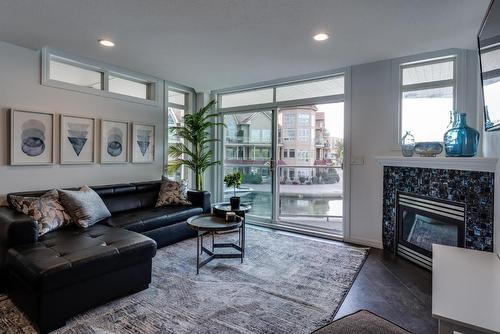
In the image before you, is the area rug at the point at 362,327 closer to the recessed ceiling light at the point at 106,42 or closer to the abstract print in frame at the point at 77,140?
the recessed ceiling light at the point at 106,42

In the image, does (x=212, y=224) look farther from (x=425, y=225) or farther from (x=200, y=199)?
(x=425, y=225)

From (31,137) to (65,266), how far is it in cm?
208

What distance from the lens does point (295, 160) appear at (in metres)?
4.65

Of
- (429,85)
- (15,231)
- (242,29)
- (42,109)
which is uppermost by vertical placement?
(242,29)

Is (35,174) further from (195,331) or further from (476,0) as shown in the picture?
(476,0)

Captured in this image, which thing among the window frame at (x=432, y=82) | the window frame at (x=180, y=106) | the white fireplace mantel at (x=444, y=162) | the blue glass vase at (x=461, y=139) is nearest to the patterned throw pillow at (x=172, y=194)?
the window frame at (x=180, y=106)

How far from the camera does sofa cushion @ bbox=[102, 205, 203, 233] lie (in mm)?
3184

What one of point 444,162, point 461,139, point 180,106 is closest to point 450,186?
point 444,162

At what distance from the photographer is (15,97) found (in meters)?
3.10

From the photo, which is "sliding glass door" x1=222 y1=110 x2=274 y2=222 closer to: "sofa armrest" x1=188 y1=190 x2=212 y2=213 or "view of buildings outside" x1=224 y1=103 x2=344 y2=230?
"view of buildings outside" x1=224 y1=103 x2=344 y2=230

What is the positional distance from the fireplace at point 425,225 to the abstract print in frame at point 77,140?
4.13 meters

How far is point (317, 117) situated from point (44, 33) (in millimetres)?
3608

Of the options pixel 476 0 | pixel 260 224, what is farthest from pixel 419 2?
pixel 260 224

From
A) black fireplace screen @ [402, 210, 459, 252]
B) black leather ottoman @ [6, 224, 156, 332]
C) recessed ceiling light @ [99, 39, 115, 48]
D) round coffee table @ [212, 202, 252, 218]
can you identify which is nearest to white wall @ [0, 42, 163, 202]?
recessed ceiling light @ [99, 39, 115, 48]
